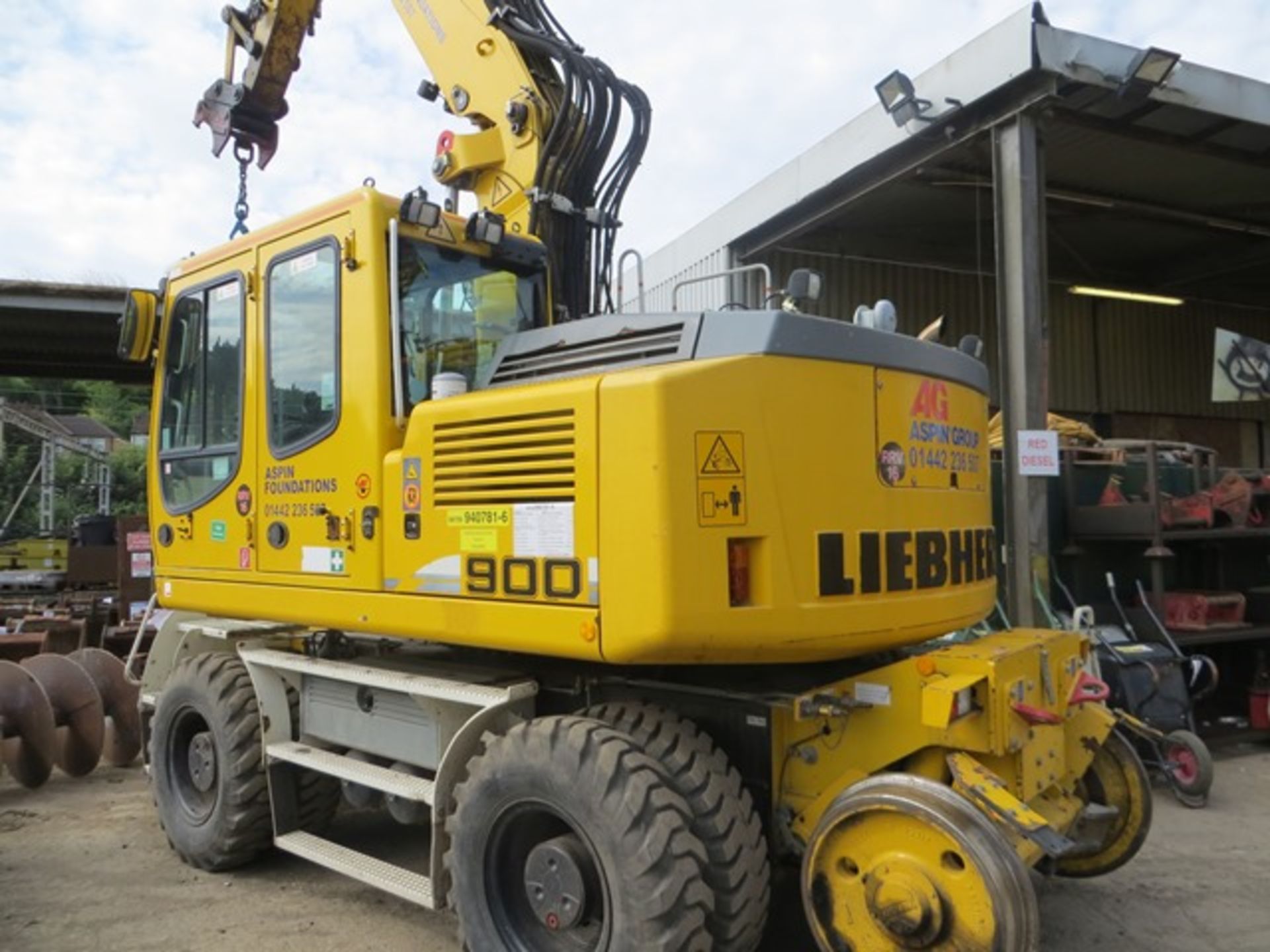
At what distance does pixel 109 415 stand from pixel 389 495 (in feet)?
199

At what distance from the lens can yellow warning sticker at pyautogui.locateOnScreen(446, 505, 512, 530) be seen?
11.7 feet

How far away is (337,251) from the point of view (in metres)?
4.24

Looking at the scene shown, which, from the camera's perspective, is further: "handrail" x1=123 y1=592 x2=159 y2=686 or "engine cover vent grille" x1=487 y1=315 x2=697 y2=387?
"handrail" x1=123 y1=592 x2=159 y2=686

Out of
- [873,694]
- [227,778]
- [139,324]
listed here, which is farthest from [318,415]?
[873,694]

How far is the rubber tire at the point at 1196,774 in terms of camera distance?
6.05 metres

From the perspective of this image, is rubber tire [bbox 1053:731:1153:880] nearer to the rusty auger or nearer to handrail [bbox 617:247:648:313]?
handrail [bbox 617:247:648:313]

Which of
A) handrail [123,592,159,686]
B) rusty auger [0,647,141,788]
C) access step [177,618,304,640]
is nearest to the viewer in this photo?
access step [177,618,304,640]

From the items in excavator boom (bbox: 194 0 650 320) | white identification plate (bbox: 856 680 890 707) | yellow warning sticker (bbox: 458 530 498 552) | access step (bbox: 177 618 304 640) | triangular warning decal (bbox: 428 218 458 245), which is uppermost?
excavator boom (bbox: 194 0 650 320)

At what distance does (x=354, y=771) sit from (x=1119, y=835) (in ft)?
10.7

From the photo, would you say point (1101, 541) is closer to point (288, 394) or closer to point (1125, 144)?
point (1125, 144)

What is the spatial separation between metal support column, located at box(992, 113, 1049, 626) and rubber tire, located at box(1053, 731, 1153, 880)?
335 cm

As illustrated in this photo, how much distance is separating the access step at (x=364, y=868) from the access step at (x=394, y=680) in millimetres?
724

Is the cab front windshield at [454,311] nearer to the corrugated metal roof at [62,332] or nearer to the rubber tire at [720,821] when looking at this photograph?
the rubber tire at [720,821]

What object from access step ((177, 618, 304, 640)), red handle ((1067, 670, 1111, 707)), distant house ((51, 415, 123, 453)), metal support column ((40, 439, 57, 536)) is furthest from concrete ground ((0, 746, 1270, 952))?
distant house ((51, 415, 123, 453))
